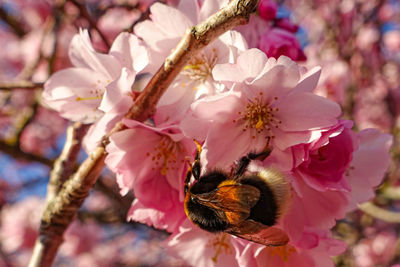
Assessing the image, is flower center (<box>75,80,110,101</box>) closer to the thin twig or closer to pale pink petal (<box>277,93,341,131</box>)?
pale pink petal (<box>277,93,341,131</box>)

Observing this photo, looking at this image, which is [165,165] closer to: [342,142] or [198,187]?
[198,187]

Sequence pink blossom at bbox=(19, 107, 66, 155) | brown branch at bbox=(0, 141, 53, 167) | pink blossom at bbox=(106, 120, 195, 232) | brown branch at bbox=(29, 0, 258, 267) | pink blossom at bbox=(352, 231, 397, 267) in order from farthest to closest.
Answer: pink blossom at bbox=(19, 107, 66, 155)
pink blossom at bbox=(352, 231, 397, 267)
brown branch at bbox=(0, 141, 53, 167)
pink blossom at bbox=(106, 120, 195, 232)
brown branch at bbox=(29, 0, 258, 267)

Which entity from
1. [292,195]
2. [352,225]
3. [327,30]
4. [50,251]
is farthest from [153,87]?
[327,30]

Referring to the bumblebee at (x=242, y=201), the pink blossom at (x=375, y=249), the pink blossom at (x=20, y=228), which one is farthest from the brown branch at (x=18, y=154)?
the pink blossom at (x=375, y=249)

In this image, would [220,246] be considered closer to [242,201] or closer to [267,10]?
[242,201]

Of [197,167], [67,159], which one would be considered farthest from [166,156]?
[67,159]

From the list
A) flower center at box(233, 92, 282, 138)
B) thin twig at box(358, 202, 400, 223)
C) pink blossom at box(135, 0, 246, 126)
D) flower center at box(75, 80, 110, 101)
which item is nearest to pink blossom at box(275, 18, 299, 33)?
pink blossom at box(135, 0, 246, 126)
